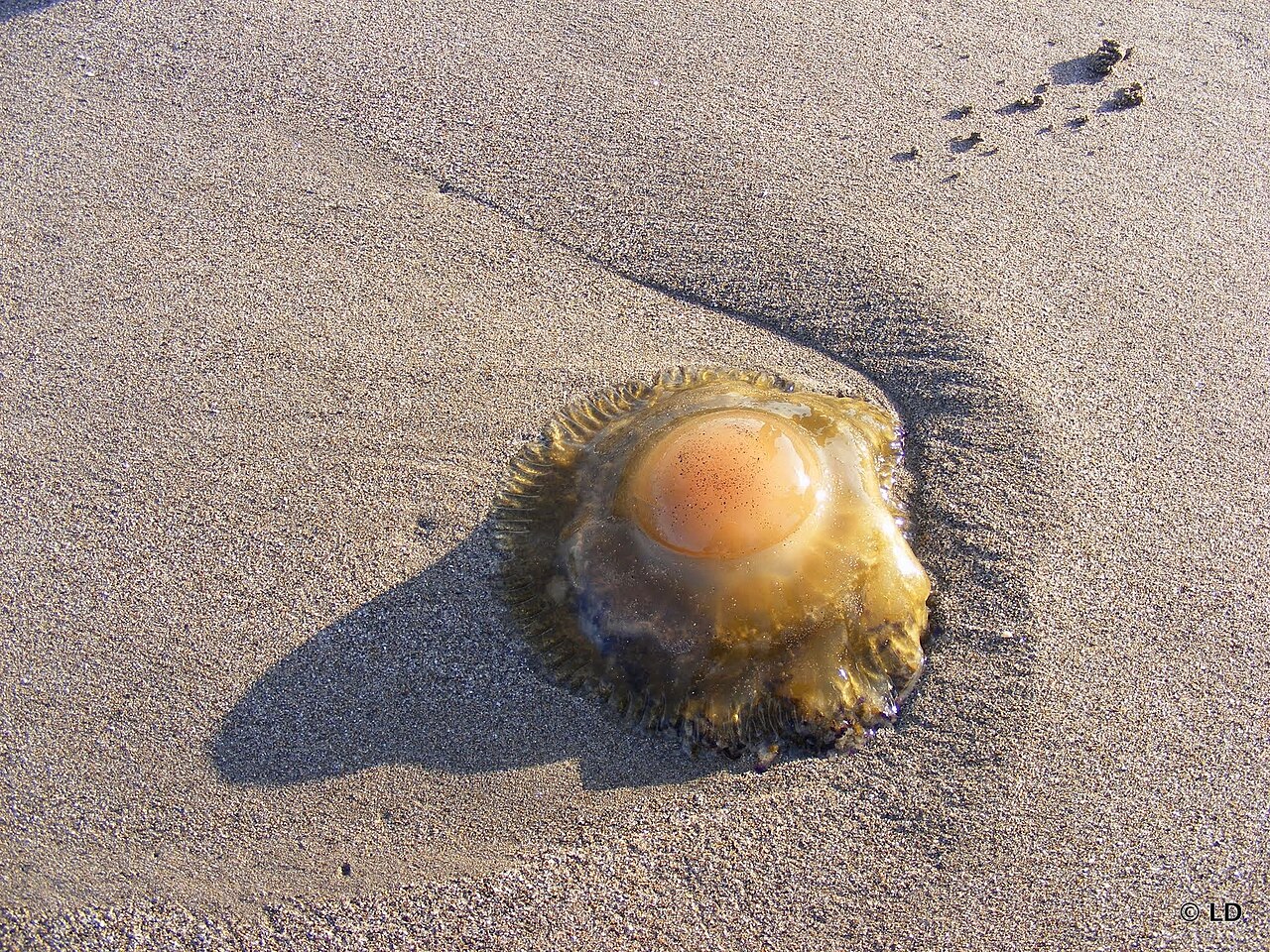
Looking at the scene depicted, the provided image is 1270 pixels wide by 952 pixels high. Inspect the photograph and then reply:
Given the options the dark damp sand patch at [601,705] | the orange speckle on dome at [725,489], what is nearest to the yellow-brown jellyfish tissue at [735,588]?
the orange speckle on dome at [725,489]

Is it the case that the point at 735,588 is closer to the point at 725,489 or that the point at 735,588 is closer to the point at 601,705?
the point at 725,489

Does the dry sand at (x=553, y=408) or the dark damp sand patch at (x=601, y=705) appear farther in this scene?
the dark damp sand patch at (x=601, y=705)

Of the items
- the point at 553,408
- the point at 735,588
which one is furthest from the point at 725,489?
the point at 553,408

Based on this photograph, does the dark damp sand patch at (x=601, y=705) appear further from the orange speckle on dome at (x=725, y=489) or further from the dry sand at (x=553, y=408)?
the orange speckle on dome at (x=725, y=489)

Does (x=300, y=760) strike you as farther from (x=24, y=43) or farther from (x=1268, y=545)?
(x=24, y=43)

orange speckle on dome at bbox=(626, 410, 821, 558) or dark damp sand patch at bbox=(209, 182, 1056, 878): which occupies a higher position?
orange speckle on dome at bbox=(626, 410, 821, 558)

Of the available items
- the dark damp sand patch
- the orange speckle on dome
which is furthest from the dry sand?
the orange speckle on dome

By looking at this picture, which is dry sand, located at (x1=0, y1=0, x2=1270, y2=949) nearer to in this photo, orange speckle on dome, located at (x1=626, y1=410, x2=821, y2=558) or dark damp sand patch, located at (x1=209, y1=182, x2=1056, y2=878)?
dark damp sand patch, located at (x1=209, y1=182, x2=1056, y2=878)
